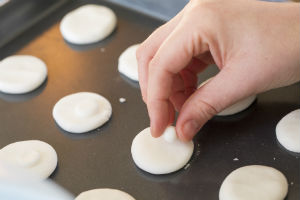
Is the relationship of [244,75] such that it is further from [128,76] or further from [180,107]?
[128,76]

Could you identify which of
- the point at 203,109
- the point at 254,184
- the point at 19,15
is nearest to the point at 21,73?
the point at 19,15

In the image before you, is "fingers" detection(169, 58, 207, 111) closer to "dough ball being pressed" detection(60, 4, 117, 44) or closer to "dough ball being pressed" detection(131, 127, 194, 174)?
"dough ball being pressed" detection(131, 127, 194, 174)

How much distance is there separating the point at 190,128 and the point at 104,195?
0.20m

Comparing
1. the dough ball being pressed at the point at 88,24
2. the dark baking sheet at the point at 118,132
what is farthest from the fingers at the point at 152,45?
the dough ball being pressed at the point at 88,24

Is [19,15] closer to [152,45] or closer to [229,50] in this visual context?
[152,45]

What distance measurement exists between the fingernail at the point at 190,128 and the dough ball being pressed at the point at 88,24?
1.51ft

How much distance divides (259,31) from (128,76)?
41 cm

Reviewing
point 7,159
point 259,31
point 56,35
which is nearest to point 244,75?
point 259,31

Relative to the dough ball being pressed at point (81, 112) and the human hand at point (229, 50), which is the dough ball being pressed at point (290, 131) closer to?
the human hand at point (229, 50)

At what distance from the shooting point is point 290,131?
974mm

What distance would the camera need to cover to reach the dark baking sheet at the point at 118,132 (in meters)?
0.94

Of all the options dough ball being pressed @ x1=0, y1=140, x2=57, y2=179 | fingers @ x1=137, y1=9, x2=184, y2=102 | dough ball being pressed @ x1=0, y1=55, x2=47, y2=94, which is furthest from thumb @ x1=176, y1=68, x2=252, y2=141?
dough ball being pressed @ x1=0, y1=55, x2=47, y2=94

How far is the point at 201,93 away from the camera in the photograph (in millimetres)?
895

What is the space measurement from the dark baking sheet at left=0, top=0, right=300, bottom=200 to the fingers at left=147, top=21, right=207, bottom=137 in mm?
124
